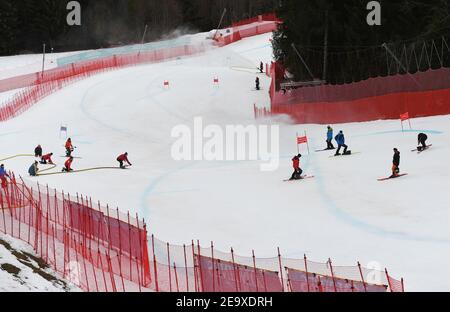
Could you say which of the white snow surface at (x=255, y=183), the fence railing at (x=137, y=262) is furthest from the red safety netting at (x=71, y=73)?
the fence railing at (x=137, y=262)

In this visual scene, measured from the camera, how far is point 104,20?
292 feet

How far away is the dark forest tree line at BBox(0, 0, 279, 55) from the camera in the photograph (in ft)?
257

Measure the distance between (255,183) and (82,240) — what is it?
9739mm

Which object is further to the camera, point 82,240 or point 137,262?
point 82,240

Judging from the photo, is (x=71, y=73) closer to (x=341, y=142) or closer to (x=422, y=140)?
(x=341, y=142)

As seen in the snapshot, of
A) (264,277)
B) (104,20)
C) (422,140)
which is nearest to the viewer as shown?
(264,277)

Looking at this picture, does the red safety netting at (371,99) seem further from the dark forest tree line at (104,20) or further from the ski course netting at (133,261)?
the dark forest tree line at (104,20)

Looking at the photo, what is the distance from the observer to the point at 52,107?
43.4m

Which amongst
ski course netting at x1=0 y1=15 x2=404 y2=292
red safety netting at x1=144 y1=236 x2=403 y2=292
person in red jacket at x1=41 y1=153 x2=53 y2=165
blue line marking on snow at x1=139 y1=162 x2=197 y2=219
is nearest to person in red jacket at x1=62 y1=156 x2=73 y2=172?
person in red jacket at x1=41 y1=153 x2=53 y2=165

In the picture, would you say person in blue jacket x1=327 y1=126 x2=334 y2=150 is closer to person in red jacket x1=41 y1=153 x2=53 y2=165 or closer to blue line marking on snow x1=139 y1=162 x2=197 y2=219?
blue line marking on snow x1=139 y1=162 x2=197 y2=219

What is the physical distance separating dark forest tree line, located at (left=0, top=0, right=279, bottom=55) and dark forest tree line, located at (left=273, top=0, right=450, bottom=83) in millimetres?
41515

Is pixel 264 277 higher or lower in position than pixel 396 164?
lower

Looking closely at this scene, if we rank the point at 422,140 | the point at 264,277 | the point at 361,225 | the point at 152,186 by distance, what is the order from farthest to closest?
the point at 152,186 < the point at 422,140 < the point at 361,225 < the point at 264,277

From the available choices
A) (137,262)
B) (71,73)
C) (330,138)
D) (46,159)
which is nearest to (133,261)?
(137,262)
